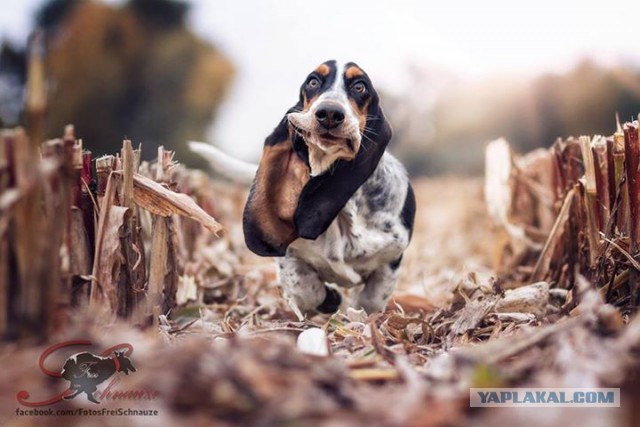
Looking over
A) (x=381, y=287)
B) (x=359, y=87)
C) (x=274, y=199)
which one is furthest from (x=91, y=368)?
(x=381, y=287)

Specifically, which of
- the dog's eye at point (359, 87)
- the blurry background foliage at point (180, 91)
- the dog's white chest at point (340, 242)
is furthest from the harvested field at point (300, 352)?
the blurry background foliage at point (180, 91)

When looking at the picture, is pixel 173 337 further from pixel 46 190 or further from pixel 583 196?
pixel 583 196

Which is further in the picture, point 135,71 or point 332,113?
point 135,71

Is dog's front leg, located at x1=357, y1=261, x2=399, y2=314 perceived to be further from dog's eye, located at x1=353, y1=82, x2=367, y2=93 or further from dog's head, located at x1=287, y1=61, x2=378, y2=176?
dog's eye, located at x1=353, y1=82, x2=367, y2=93

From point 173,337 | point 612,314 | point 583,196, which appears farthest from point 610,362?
point 583,196

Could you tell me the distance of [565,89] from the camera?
27.0 metres

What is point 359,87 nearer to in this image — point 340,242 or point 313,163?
point 313,163

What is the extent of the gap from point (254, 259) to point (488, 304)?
4197mm

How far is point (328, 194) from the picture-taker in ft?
13.1

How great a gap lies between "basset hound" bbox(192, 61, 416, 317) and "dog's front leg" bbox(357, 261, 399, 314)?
0.01 m

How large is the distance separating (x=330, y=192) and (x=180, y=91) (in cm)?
2305

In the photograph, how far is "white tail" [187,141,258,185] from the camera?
4906 millimetres

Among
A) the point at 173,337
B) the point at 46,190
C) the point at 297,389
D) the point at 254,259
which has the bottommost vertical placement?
the point at 254,259
